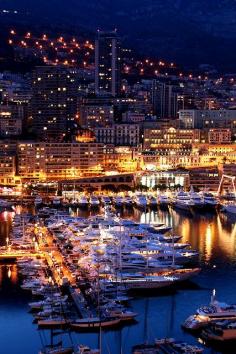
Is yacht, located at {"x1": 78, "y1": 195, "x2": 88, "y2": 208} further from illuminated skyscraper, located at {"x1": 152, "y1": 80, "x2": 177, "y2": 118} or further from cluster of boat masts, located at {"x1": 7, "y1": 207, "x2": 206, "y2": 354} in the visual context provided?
illuminated skyscraper, located at {"x1": 152, "y1": 80, "x2": 177, "y2": 118}

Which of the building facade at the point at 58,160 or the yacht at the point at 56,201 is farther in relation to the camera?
the building facade at the point at 58,160

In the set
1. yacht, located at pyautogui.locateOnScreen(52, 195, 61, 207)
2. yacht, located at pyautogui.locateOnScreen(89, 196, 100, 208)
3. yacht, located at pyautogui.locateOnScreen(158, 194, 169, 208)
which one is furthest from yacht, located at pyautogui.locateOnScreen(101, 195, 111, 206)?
yacht, located at pyautogui.locateOnScreen(158, 194, 169, 208)

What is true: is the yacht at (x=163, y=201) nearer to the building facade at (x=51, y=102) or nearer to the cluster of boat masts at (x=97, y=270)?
the cluster of boat masts at (x=97, y=270)

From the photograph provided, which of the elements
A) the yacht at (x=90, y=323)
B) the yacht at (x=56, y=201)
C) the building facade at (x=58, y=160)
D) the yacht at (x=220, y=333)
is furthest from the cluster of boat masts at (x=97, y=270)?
the building facade at (x=58, y=160)

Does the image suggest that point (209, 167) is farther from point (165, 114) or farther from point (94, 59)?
point (94, 59)

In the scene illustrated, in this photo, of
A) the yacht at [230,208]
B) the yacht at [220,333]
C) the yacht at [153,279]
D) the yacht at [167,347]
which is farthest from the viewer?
the yacht at [230,208]

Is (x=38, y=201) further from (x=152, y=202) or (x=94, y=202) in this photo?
(x=152, y=202)
